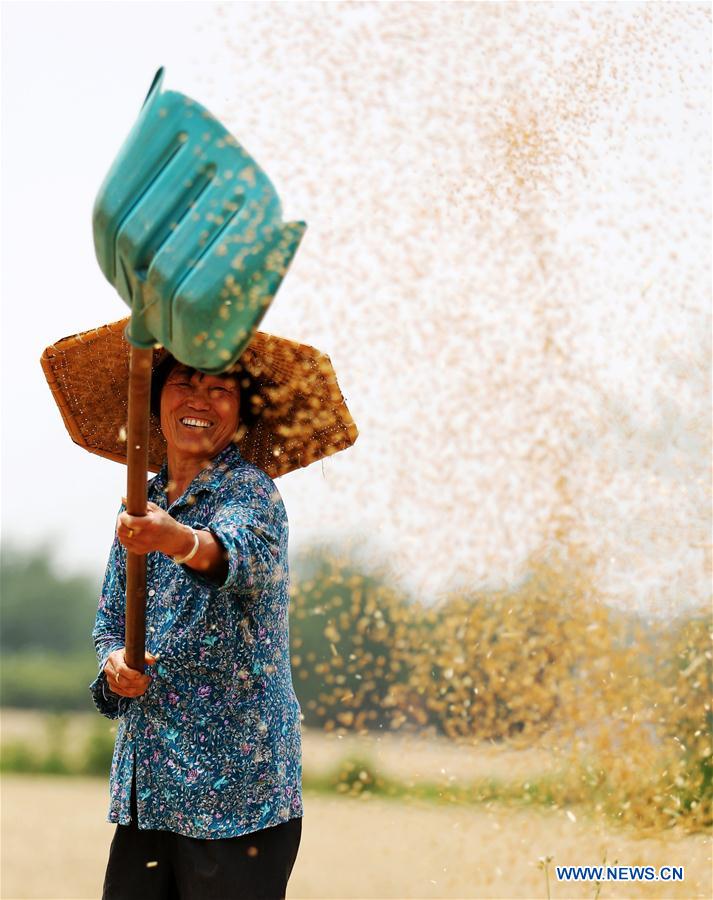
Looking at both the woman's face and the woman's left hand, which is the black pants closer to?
the woman's left hand

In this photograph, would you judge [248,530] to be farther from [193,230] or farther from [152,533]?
[193,230]

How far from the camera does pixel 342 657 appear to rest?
3125 mm

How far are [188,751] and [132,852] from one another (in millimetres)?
284

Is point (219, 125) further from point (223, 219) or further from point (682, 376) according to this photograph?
point (682, 376)

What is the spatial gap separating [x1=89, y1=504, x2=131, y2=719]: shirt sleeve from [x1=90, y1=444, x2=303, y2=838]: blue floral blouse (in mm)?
73

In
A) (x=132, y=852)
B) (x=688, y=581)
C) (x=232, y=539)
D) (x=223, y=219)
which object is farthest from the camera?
(x=688, y=581)

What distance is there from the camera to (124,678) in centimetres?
227

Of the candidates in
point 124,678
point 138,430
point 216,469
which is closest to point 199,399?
point 216,469

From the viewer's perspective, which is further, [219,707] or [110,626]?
[110,626]

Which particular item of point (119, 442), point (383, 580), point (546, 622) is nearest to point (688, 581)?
point (546, 622)

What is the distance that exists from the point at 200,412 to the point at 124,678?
1.90 ft

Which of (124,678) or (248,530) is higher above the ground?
(248,530)

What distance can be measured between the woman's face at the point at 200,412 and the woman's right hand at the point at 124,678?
1.49 feet

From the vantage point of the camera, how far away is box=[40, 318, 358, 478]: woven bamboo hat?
2.54 m
